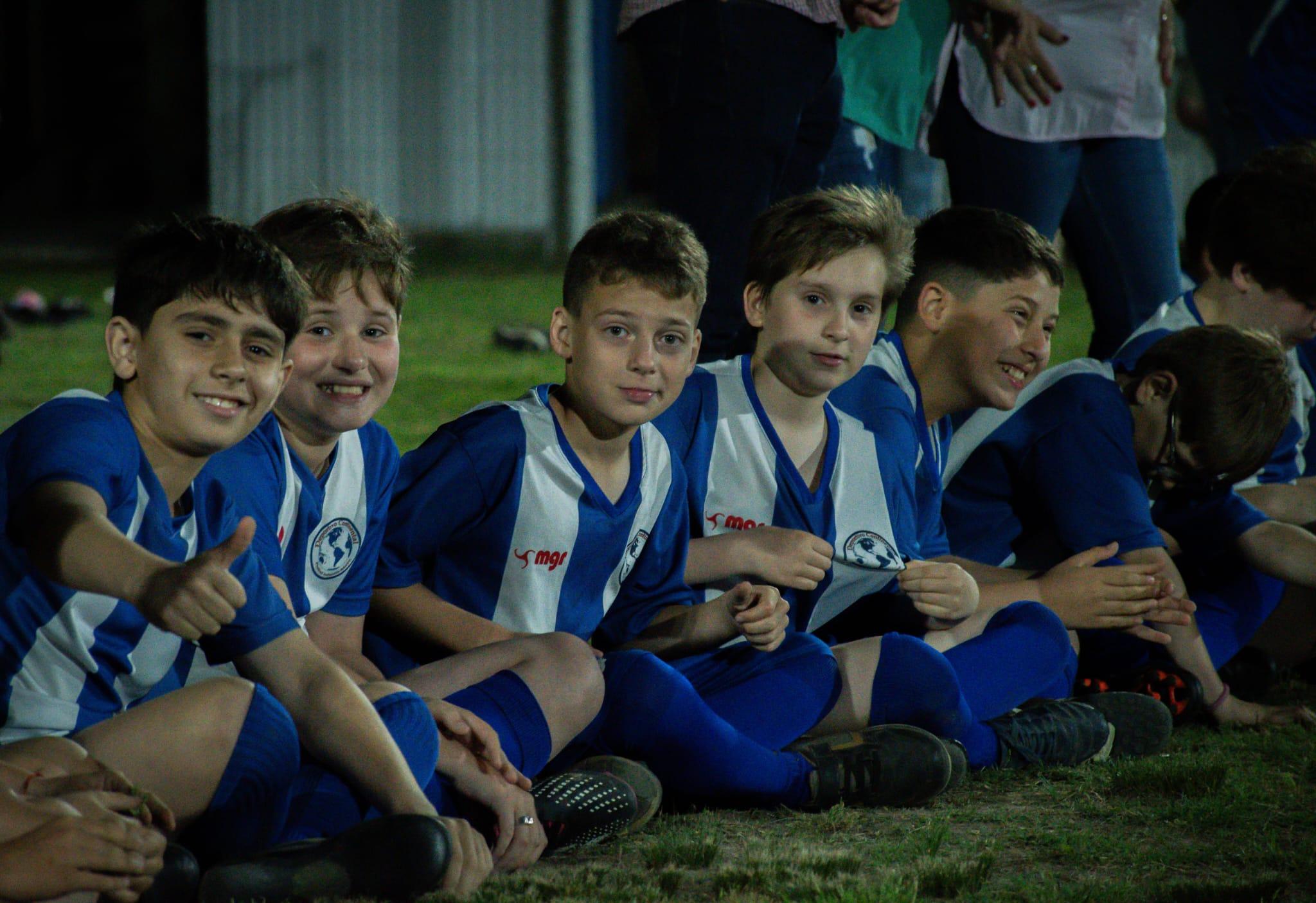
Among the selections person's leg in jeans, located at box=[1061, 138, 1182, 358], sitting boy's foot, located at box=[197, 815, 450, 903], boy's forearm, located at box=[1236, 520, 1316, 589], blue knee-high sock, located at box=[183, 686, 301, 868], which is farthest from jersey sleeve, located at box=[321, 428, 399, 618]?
person's leg in jeans, located at box=[1061, 138, 1182, 358]

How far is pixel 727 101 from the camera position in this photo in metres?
3.23

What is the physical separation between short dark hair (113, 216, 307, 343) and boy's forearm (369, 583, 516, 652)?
60 cm

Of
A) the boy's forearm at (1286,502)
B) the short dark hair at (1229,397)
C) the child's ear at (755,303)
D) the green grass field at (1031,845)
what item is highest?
the child's ear at (755,303)

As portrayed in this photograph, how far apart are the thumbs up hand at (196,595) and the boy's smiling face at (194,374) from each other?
1.23 feet

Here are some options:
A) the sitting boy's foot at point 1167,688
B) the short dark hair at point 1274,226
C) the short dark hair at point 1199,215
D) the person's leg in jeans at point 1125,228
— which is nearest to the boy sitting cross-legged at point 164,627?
the sitting boy's foot at point 1167,688

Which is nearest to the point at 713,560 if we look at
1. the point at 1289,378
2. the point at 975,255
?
the point at 975,255

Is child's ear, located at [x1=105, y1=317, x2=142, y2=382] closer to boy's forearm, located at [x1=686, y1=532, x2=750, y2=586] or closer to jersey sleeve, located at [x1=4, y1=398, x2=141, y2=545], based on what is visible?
jersey sleeve, located at [x1=4, y1=398, x2=141, y2=545]

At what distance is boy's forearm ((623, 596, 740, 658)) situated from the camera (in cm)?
264

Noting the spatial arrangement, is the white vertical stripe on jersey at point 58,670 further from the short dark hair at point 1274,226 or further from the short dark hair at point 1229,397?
the short dark hair at point 1274,226

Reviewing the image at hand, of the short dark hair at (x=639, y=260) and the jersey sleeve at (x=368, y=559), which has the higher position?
the short dark hair at (x=639, y=260)

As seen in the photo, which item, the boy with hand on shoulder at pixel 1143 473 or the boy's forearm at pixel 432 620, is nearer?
the boy's forearm at pixel 432 620

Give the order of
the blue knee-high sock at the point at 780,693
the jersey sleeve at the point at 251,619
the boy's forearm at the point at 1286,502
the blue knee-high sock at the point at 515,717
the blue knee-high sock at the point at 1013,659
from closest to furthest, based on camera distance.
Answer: the jersey sleeve at the point at 251,619 → the blue knee-high sock at the point at 515,717 → the blue knee-high sock at the point at 780,693 → the blue knee-high sock at the point at 1013,659 → the boy's forearm at the point at 1286,502

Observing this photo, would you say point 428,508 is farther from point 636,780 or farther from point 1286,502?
point 1286,502

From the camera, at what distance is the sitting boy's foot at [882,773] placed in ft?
7.87
